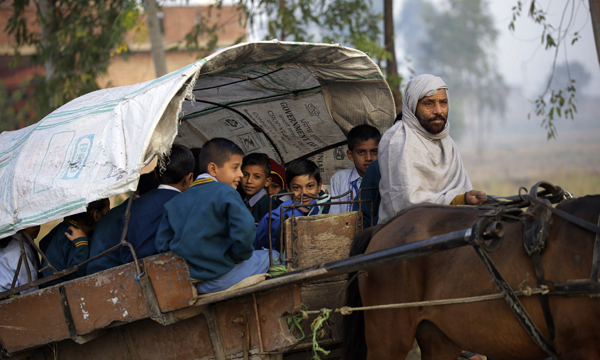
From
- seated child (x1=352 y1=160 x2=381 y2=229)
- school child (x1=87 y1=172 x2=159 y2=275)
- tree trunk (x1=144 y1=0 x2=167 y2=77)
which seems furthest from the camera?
tree trunk (x1=144 y1=0 x2=167 y2=77)

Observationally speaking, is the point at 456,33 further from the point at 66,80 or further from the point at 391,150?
the point at 391,150

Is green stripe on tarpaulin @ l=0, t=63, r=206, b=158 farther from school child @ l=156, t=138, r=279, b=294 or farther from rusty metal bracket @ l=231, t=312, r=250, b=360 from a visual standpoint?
rusty metal bracket @ l=231, t=312, r=250, b=360

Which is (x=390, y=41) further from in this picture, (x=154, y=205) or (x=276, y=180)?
(x=154, y=205)

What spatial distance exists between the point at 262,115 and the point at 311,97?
0.52m

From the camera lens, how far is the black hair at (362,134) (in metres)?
4.05

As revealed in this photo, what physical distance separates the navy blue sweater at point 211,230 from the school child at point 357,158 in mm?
1351

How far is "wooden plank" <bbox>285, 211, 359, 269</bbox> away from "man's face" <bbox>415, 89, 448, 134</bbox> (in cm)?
73

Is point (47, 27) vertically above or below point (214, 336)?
above

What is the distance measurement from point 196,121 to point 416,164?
95.6 inches

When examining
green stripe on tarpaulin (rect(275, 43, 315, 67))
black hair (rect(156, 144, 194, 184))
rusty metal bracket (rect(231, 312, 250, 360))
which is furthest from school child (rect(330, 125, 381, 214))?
rusty metal bracket (rect(231, 312, 250, 360))

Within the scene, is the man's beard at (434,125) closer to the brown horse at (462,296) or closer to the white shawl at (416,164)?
the white shawl at (416,164)

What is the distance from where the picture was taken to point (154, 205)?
3160 mm

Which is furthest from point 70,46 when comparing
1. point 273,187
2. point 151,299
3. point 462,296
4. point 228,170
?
point 462,296

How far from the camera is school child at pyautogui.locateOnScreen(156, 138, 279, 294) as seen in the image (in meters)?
2.71
